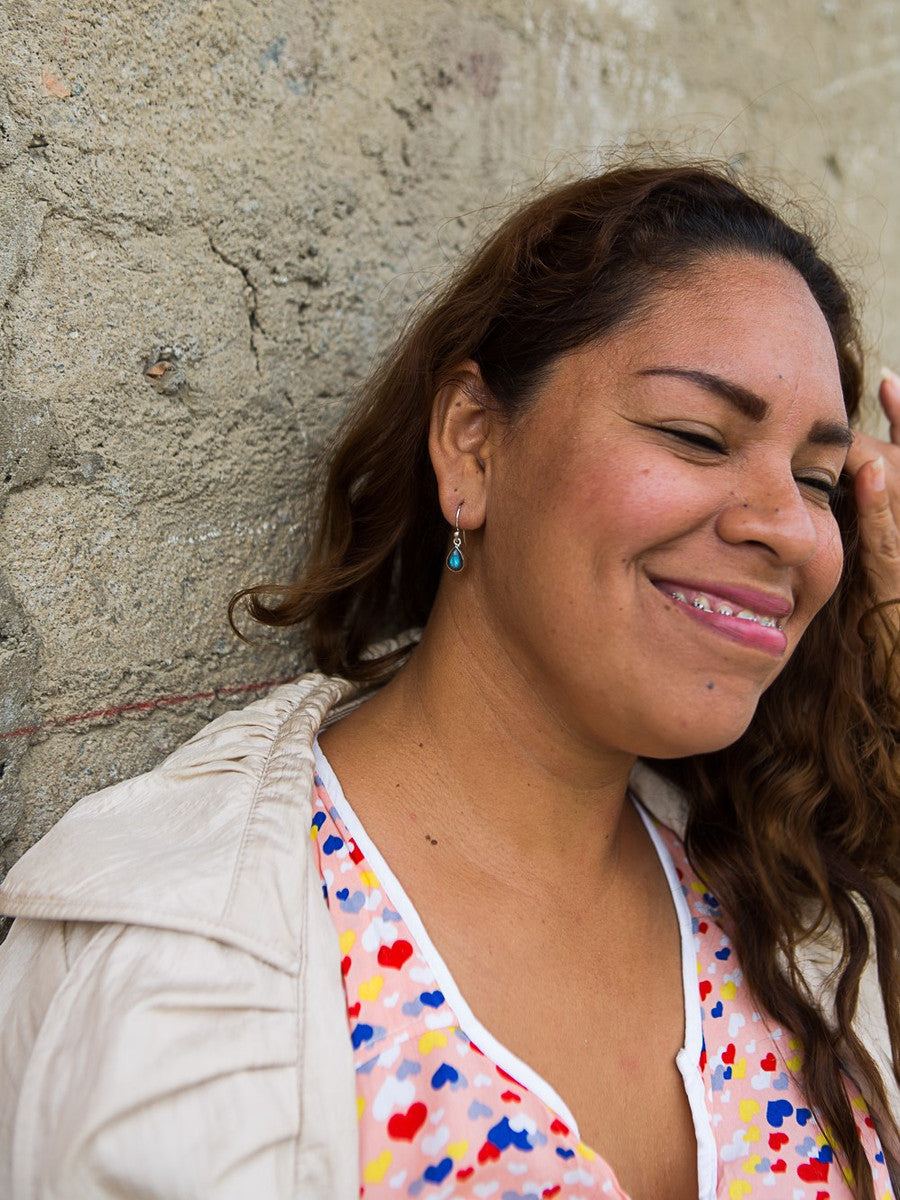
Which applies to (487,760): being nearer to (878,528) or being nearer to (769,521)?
(769,521)

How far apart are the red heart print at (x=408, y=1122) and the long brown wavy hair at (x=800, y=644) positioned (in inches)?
26.6

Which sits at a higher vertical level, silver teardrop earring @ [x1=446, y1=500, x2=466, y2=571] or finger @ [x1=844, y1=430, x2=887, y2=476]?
finger @ [x1=844, y1=430, x2=887, y2=476]

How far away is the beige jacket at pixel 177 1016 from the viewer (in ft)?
3.49

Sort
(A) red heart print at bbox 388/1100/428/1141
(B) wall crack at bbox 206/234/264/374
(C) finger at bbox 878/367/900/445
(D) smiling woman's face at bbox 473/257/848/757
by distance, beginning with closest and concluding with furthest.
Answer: (A) red heart print at bbox 388/1100/428/1141 → (D) smiling woman's face at bbox 473/257/848/757 → (B) wall crack at bbox 206/234/264/374 → (C) finger at bbox 878/367/900/445

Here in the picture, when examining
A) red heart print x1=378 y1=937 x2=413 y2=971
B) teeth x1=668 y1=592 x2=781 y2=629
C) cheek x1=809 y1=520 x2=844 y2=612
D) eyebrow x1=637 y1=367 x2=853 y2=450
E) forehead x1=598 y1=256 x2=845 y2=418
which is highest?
forehead x1=598 y1=256 x2=845 y2=418

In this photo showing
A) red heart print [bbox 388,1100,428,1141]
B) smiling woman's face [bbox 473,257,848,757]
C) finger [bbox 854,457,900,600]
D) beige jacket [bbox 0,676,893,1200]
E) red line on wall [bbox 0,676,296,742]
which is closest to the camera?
beige jacket [bbox 0,676,893,1200]

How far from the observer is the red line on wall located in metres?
1.45

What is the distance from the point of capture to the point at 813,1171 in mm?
1474

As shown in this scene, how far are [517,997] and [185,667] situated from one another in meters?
0.73

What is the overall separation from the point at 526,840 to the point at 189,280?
40.5 inches

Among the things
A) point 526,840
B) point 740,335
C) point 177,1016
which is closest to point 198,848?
point 177,1016

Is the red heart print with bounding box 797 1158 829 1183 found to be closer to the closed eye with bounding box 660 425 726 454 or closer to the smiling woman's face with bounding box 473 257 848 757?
the smiling woman's face with bounding box 473 257 848 757

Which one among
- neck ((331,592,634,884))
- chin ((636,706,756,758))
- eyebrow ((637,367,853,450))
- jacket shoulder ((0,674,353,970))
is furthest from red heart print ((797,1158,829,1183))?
eyebrow ((637,367,853,450))

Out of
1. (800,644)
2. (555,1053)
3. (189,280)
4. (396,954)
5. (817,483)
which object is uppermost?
(189,280)
